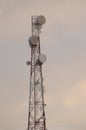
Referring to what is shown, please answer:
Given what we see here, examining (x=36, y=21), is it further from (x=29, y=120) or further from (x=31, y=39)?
(x=29, y=120)

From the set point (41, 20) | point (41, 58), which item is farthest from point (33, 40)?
point (41, 20)

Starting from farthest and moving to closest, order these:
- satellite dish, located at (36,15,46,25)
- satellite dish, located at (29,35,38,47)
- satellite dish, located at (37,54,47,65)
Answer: satellite dish, located at (29,35,38,47)
satellite dish, located at (36,15,46,25)
satellite dish, located at (37,54,47,65)

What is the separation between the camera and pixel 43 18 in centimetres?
6938

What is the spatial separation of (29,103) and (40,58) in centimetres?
781

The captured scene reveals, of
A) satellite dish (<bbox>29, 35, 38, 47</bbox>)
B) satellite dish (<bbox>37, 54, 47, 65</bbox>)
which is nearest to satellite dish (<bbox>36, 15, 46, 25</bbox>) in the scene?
satellite dish (<bbox>29, 35, 38, 47</bbox>)

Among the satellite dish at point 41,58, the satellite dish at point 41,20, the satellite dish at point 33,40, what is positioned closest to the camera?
the satellite dish at point 41,58

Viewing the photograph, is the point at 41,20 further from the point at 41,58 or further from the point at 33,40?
the point at 41,58

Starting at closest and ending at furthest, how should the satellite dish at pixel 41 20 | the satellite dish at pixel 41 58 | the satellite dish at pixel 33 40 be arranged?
the satellite dish at pixel 41 58, the satellite dish at pixel 41 20, the satellite dish at pixel 33 40

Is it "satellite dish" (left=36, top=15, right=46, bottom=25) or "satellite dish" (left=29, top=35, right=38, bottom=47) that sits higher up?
"satellite dish" (left=36, top=15, right=46, bottom=25)

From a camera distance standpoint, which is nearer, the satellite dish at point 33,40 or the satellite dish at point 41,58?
the satellite dish at point 41,58

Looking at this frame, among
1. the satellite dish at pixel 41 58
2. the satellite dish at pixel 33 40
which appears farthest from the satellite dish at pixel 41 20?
the satellite dish at pixel 41 58

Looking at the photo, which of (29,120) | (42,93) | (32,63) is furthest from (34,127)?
(32,63)

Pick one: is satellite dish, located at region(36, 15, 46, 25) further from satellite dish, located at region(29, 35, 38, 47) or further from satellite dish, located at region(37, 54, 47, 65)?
satellite dish, located at region(37, 54, 47, 65)

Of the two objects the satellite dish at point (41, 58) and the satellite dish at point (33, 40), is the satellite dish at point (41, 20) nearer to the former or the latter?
the satellite dish at point (33, 40)
